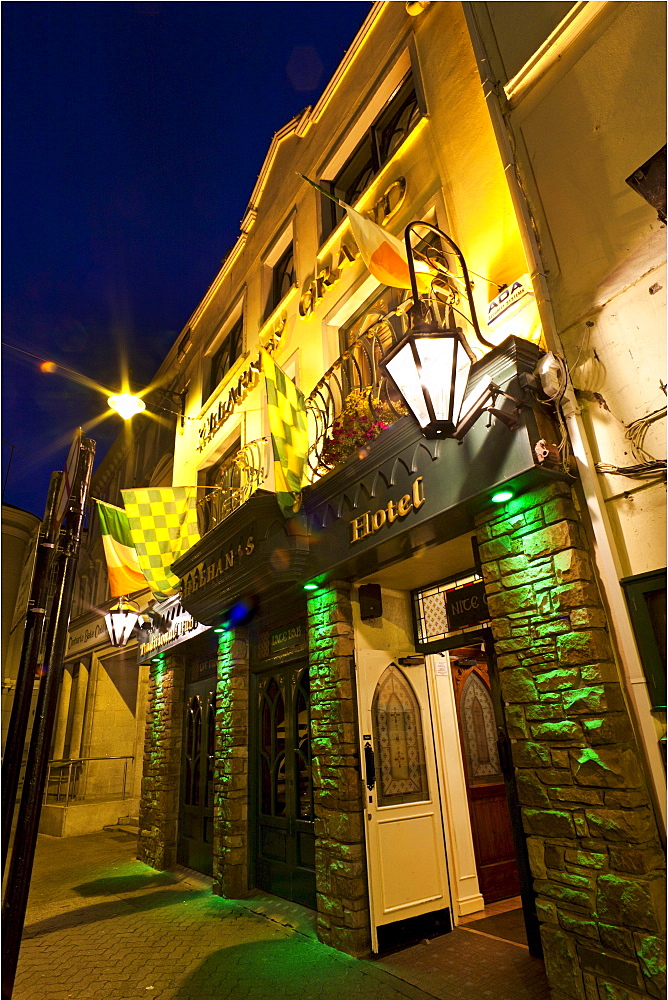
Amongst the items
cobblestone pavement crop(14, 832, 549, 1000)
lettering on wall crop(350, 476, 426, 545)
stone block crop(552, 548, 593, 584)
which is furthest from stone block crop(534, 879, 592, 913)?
lettering on wall crop(350, 476, 426, 545)

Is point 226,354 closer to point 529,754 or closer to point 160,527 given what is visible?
point 160,527

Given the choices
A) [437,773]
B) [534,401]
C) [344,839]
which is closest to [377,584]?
[437,773]

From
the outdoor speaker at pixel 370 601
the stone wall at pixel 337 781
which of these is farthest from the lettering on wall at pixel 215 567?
the outdoor speaker at pixel 370 601

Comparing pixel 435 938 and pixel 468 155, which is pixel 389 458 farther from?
pixel 435 938

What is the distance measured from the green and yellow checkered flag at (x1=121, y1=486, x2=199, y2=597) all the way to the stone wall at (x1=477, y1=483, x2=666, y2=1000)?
5589mm

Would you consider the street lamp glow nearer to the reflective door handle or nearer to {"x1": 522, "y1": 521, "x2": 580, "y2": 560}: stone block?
the reflective door handle

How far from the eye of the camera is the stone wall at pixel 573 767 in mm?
3018

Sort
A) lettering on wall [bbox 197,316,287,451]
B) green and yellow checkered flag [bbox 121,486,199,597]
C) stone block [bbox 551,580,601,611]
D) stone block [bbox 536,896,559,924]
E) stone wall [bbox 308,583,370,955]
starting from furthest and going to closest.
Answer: lettering on wall [bbox 197,316,287,451], green and yellow checkered flag [bbox 121,486,199,597], stone wall [bbox 308,583,370,955], stone block [bbox 551,580,601,611], stone block [bbox 536,896,559,924]

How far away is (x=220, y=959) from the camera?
5.03 m

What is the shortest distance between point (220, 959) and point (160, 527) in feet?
17.2

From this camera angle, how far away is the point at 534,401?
379cm

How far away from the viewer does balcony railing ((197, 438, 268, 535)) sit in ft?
27.0

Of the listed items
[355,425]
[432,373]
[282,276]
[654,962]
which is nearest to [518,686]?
[654,962]

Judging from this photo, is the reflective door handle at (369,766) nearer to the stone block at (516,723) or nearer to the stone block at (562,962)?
the stone block at (516,723)
